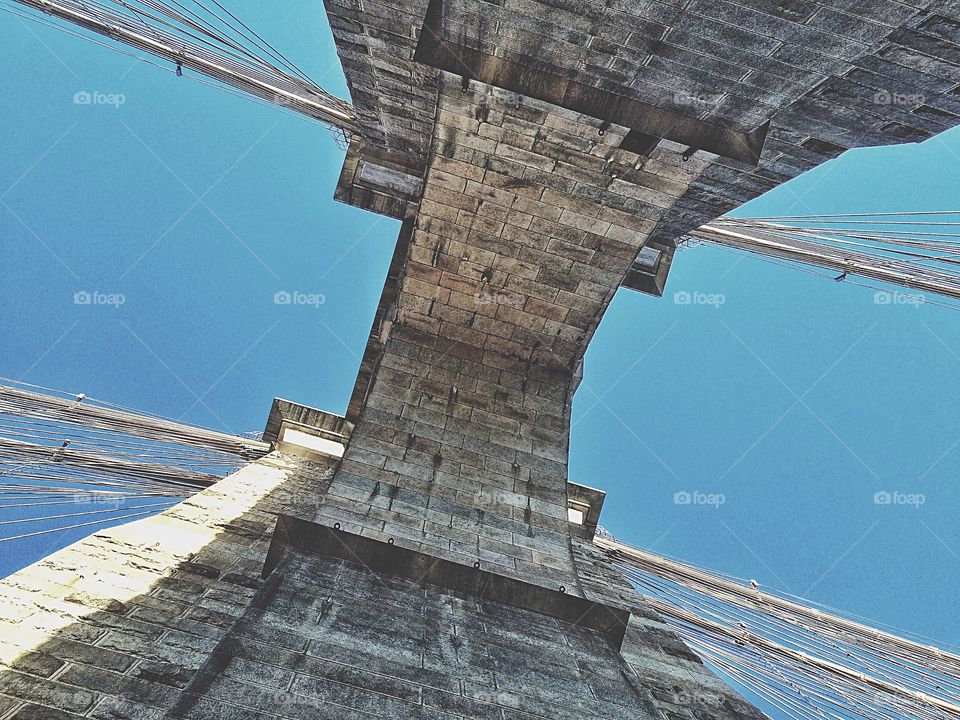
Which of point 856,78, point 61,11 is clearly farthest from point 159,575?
point 61,11

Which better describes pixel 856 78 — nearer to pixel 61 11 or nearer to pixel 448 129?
pixel 448 129

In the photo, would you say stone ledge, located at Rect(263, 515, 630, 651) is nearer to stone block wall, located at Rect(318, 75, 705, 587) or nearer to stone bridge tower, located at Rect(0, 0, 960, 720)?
stone bridge tower, located at Rect(0, 0, 960, 720)

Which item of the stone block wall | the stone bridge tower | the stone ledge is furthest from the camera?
the stone block wall

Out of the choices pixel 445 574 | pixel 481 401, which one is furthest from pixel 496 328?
pixel 445 574

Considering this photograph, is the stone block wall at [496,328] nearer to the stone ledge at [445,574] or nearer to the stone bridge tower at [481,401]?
the stone bridge tower at [481,401]

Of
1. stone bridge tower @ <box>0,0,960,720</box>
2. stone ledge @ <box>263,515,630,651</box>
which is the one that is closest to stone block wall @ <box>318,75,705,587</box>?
stone bridge tower @ <box>0,0,960,720</box>

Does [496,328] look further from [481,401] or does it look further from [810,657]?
[810,657]

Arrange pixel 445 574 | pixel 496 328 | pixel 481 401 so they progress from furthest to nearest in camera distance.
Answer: pixel 496 328
pixel 481 401
pixel 445 574

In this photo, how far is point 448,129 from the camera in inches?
377

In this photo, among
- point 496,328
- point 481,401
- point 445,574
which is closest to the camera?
point 445,574

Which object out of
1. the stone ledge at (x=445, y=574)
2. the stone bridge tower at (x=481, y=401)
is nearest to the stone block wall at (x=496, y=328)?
the stone bridge tower at (x=481, y=401)

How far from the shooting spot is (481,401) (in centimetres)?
1212

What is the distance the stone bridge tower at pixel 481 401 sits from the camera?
15.2 ft

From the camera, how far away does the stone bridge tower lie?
4.64 meters
